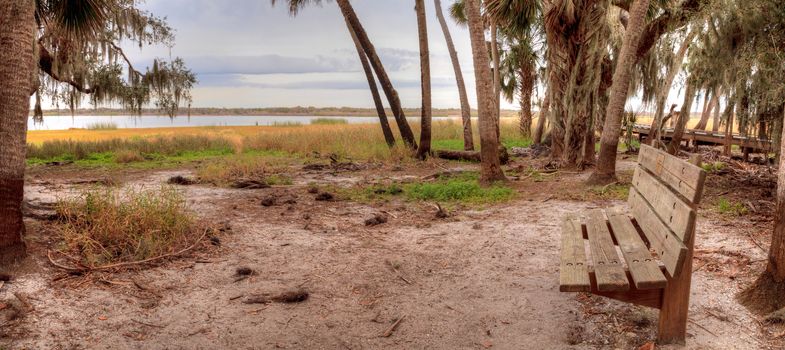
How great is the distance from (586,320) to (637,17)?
24.6 feet

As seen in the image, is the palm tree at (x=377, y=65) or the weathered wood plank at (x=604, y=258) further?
the palm tree at (x=377, y=65)

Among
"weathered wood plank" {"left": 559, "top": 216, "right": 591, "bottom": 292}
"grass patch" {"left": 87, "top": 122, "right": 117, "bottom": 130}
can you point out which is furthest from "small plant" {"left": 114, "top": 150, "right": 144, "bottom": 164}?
"grass patch" {"left": 87, "top": 122, "right": 117, "bottom": 130}

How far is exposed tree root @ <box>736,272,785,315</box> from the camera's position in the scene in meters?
4.44

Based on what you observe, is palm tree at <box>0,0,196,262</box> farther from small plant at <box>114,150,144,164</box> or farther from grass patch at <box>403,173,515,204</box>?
grass patch at <box>403,173,515,204</box>

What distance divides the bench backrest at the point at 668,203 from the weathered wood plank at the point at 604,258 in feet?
0.89

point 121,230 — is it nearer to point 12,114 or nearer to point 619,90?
point 12,114

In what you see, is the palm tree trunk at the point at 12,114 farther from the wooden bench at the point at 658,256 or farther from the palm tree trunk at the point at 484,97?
the palm tree trunk at the point at 484,97

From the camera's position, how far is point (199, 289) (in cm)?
533

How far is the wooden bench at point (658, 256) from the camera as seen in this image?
350cm

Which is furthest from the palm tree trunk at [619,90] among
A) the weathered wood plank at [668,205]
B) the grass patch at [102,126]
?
the grass patch at [102,126]

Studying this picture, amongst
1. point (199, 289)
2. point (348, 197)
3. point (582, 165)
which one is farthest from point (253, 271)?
point (582, 165)

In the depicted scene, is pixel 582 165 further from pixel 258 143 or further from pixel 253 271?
pixel 258 143

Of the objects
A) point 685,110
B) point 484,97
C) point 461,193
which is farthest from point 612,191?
point 685,110

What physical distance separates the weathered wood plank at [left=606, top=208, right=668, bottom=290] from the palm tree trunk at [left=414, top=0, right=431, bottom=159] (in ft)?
38.7
